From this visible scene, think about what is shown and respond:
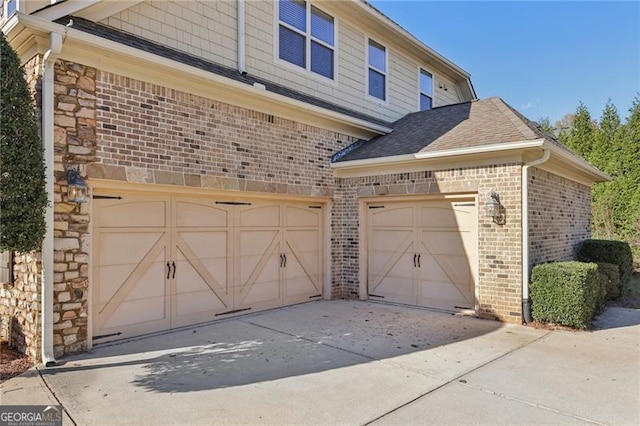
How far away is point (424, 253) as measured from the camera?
8.20m

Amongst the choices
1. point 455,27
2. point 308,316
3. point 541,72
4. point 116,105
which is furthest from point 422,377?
point 541,72

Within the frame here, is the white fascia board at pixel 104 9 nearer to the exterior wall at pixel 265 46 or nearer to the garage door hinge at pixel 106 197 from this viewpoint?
the exterior wall at pixel 265 46

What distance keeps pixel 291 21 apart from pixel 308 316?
658cm

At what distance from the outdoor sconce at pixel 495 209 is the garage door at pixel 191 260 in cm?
374

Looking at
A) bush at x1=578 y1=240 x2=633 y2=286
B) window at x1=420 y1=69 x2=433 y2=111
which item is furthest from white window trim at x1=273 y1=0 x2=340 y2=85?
bush at x1=578 y1=240 x2=633 y2=286

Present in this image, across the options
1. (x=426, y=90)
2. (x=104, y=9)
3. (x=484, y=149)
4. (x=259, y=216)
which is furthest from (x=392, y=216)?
(x=426, y=90)

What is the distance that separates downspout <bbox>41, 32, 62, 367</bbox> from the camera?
4.85m

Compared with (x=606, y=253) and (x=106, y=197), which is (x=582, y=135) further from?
(x=106, y=197)

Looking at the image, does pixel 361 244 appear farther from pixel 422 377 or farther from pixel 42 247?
pixel 42 247

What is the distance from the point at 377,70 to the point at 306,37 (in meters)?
2.78

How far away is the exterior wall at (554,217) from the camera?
23.4 ft

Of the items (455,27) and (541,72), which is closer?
(455,27)

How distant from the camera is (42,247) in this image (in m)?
4.88

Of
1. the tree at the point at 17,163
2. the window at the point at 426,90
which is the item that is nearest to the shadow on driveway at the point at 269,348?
the tree at the point at 17,163
